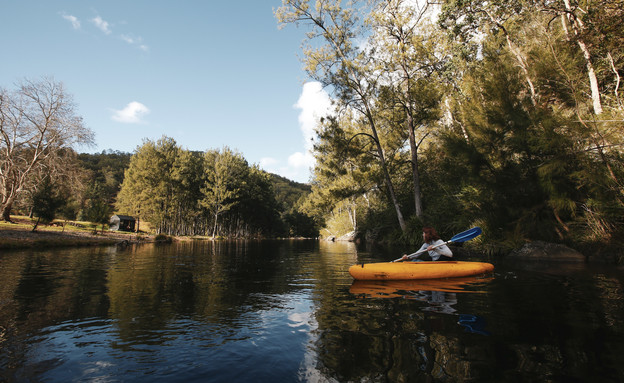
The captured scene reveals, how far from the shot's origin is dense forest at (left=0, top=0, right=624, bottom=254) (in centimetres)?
1021

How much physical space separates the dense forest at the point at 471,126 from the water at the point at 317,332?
14.1 feet

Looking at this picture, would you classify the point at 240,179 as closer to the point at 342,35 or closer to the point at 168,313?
the point at 342,35

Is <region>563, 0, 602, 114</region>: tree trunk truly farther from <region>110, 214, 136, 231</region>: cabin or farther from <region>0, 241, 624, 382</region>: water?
<region>110, 214, 136, 231</region>: cabin

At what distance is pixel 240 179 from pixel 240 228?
46.6 ft

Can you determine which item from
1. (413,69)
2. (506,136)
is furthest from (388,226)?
(506,136)

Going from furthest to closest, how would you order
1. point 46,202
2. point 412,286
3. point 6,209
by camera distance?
point 6,209 < point 46,202 < point 412,286

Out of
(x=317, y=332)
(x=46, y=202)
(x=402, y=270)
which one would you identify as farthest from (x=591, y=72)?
(x=46, y=202)

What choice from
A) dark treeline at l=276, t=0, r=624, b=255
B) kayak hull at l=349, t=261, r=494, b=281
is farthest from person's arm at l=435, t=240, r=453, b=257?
dark treeline at l=276, t=0, r=624, b=255

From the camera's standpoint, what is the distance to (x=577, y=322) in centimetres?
430

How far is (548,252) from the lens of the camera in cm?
1146

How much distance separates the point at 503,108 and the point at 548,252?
599 centimetres

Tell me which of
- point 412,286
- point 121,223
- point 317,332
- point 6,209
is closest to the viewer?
point 317,332

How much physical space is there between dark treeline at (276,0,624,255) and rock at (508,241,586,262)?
0.45 m

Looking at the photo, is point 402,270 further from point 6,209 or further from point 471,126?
point 6,209
